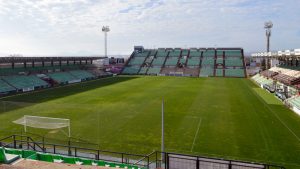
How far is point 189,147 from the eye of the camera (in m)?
21.6

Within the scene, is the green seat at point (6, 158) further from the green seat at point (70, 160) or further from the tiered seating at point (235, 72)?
the tiered seating at point (235, 72)

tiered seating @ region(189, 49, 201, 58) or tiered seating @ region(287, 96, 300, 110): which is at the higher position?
tiered seating @ region(189, 49, 201, 58)

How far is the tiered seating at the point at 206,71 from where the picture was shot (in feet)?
305

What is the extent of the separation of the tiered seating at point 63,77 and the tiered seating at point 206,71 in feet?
143

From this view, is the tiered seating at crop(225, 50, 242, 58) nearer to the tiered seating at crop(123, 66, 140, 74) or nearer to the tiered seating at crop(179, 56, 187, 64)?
the tiered seating at crop(179, 56, 187, 64)

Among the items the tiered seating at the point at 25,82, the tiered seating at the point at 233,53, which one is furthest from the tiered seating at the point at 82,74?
the tiered seating at the point at 233,53

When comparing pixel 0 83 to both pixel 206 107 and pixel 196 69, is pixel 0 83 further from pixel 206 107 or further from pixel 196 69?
pixel 196 69

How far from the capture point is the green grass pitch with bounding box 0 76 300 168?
70.2ft

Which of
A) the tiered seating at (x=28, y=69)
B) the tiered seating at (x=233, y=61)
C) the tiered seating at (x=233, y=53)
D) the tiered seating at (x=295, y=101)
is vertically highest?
the tiered seating at (x=233, y=53)

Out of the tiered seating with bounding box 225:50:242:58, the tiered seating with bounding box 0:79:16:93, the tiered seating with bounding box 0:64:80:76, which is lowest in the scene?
the tiered seating with bounding box 0:79:16:93

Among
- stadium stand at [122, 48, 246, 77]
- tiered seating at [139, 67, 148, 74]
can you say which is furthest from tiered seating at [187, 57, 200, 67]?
tiered seating at [139, 67, 148, 74]

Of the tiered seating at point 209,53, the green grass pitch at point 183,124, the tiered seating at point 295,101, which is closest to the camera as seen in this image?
the green grass pitch at point 183,124

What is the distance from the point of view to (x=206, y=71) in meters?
95.4

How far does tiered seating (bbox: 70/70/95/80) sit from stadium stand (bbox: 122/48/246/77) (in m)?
20.5
